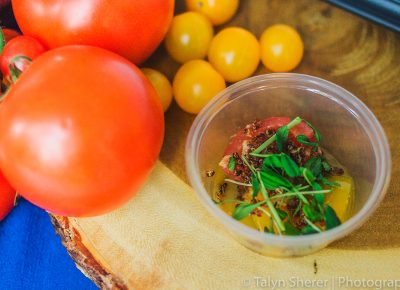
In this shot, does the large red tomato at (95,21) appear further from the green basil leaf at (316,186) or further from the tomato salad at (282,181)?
the green basil leaf at (316,186)

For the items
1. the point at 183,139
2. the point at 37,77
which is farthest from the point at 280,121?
the point at 37,77

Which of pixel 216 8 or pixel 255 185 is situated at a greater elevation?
pixel 216 8

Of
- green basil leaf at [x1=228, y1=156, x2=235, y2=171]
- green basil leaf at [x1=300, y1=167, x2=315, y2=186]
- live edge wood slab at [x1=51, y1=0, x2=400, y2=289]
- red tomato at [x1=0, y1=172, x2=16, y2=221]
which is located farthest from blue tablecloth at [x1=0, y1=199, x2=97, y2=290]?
green basil leaf at [x1=300, y1=167, x2=315, y2=186]

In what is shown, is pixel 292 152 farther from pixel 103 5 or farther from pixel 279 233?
pixel 103 5

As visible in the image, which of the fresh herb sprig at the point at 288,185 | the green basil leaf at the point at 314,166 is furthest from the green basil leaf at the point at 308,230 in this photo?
the green basil leaf at the point at 314,166

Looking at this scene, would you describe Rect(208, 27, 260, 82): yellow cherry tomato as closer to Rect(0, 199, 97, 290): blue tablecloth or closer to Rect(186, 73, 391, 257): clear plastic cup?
Rect(186, 73, 391, 257): clear plastic cup

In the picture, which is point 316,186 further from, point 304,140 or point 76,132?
point 76,132

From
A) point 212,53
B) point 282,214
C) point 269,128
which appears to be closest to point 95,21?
point 212,53

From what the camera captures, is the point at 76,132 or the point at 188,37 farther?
the point at 188,37
